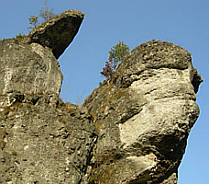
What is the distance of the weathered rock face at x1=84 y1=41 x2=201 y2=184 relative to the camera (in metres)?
10.7

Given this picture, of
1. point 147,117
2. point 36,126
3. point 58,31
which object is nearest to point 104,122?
point 147,117

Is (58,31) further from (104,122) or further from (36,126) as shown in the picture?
(36,126)

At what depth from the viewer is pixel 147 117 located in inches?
434

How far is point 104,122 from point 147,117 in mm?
1783

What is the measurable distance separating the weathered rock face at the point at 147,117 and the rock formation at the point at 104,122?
3 centimetres

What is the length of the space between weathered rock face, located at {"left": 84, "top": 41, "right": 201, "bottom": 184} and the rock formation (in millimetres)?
29

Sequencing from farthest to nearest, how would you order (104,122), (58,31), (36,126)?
(58,31)
(104,122)
(36,126)

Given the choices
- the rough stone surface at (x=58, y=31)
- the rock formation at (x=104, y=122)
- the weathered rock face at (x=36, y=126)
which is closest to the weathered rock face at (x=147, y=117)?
the rock formation at (x=104, y=122)

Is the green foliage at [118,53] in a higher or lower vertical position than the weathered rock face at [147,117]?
higher

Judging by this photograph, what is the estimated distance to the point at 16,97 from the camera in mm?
11562

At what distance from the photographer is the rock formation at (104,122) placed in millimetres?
10556

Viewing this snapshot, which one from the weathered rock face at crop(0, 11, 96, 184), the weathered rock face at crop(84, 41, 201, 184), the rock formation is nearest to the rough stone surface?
the weathered rock face at crop(0, 11, 96, 184)

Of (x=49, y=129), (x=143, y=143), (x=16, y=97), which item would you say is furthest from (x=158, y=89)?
(x=16, y=97)

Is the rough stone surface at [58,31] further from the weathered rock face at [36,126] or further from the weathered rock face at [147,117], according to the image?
the weathered rock face at [147,117]
